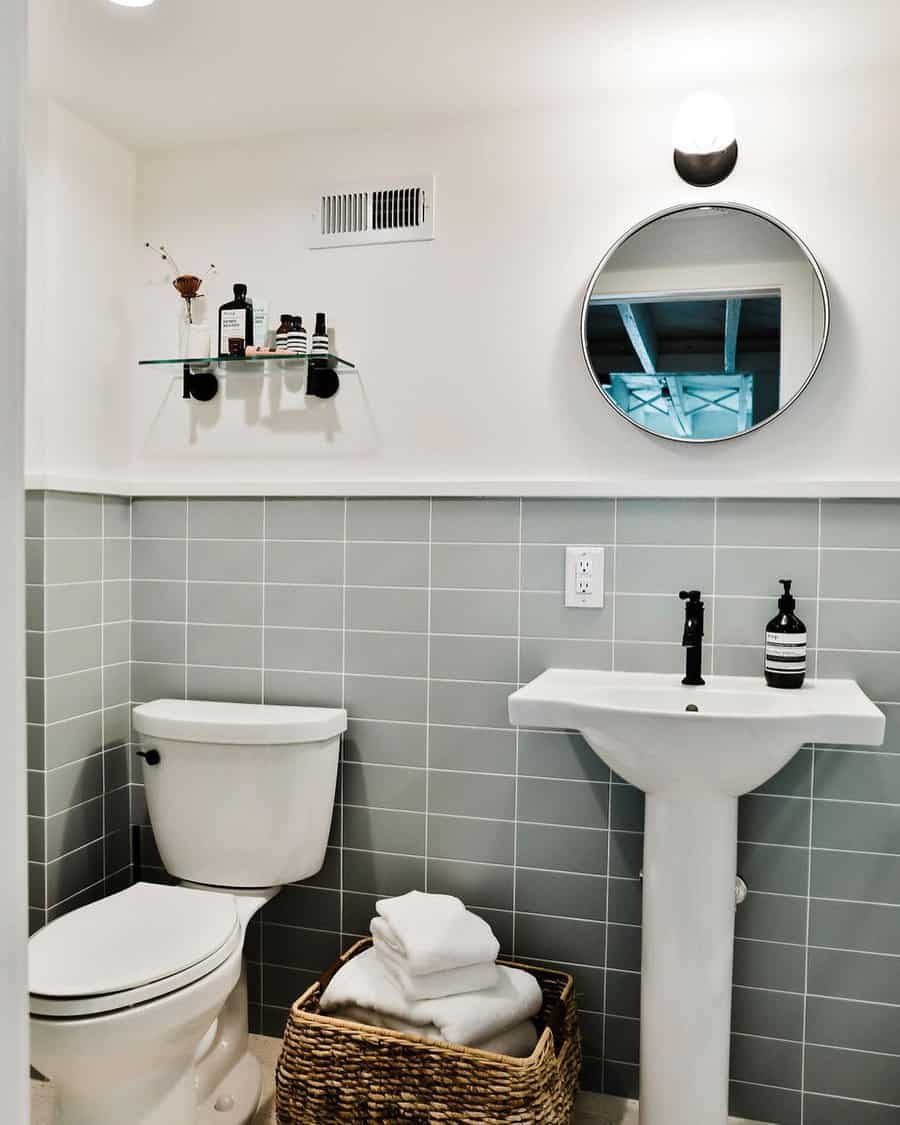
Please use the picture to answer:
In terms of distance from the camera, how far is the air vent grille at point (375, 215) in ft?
7.16

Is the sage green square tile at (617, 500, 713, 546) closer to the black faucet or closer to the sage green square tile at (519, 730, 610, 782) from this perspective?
the black faucet

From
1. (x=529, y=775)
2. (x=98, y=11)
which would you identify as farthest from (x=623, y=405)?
(x=98, y=11)

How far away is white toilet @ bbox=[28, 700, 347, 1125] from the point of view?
1548 millimetres

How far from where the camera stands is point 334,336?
7.39 ft

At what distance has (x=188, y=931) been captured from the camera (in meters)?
1.73

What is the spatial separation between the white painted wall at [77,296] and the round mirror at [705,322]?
1.19 metres

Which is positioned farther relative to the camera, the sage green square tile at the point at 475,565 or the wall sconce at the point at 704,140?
the sage green square tile at the point at 475,565

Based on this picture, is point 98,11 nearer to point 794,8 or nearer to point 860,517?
point 794,8

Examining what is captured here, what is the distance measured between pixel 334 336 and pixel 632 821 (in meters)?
1.32

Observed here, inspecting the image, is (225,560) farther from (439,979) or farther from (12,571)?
(12,571)

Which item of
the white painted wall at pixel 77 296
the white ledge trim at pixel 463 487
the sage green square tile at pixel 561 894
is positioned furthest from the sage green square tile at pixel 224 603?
the sage green square tile at pixel 561 894

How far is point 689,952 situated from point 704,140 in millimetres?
1586

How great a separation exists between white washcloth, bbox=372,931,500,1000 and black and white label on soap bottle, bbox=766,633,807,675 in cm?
84

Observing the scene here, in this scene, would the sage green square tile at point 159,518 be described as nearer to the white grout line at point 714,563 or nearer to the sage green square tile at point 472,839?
the sage green square tile at point 472,839
